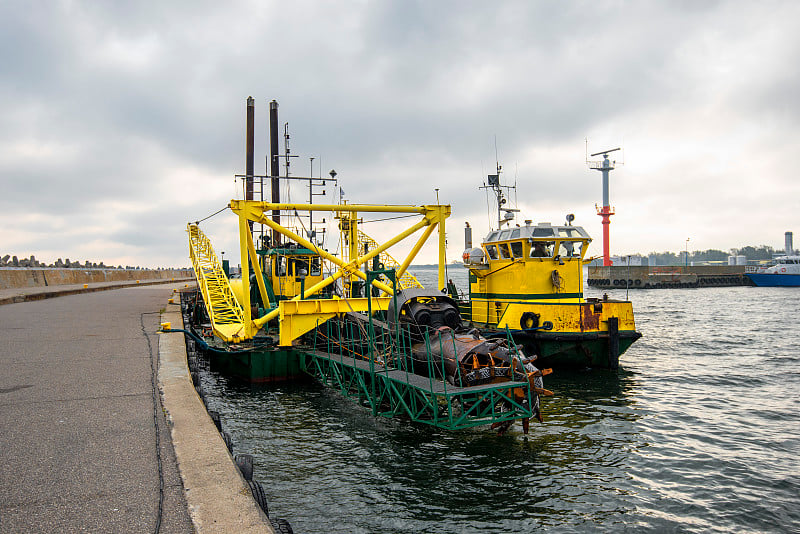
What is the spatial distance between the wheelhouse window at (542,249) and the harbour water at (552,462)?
4.90m

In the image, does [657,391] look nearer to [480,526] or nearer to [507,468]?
[507,468]

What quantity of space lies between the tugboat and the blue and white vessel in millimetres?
83310

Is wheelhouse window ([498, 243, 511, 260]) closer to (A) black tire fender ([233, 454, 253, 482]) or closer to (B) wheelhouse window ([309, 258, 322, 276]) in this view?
(B) wheelhouse window ([309, 258, 322, 276])

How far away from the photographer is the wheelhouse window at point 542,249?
18062mm

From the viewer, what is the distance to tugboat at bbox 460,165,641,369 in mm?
16719

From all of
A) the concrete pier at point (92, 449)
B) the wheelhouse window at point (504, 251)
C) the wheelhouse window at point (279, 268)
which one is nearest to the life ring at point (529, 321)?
the wheelhouse window at point (504, 251)

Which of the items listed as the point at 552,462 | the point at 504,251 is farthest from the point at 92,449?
the point at 504,251

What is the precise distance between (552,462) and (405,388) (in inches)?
122

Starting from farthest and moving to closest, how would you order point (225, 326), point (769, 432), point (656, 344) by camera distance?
point (656, 344)
point (225, 326)
point (769, 432)

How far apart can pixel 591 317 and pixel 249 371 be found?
37.5 ft

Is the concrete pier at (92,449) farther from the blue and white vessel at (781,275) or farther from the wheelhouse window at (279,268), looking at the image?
the blue and white vessel at (781,275)

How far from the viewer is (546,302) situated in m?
17.1

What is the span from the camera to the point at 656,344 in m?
24.5

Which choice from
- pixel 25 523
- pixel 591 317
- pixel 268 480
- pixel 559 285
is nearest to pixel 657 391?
pixel 591 317
